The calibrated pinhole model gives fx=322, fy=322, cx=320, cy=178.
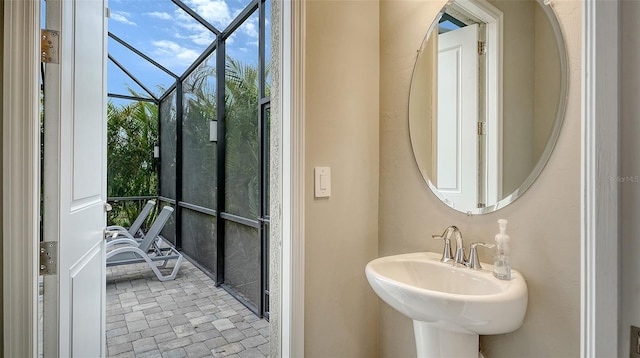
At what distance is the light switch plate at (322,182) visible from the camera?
134 centimetres

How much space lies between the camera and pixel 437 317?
955 mm

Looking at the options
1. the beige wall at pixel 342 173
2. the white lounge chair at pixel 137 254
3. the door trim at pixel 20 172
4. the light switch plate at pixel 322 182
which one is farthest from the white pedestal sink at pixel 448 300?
the white lounge chair at pixel 137 254

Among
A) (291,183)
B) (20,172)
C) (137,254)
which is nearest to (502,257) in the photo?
(291,183)

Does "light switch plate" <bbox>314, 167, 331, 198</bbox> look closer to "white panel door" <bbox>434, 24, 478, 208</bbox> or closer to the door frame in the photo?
the door frame

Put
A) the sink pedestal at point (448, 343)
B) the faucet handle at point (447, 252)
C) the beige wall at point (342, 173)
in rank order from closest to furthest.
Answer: the sink pedestal at point (448, 343) < the faucet handle at point (447, 252) < the beige wall at point (342, 173)

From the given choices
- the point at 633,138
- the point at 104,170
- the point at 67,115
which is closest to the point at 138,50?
the point at 104,170

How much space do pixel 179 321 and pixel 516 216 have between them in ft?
8.79

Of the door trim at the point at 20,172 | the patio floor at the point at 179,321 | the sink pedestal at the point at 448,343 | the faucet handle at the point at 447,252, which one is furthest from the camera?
the patio floor at the point at 179,321

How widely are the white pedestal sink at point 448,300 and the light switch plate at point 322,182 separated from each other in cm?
35

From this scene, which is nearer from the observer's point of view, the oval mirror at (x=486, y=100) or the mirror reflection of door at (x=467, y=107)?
the oval mirror at (x=486, y=100)

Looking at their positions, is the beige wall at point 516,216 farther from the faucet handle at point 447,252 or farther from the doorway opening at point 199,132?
the doorway opening at point 199,132

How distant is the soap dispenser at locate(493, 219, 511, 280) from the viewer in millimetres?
1043

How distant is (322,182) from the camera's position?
136 centimetres

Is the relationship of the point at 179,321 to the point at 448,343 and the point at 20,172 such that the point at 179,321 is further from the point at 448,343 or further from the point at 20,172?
the point at 448,343
